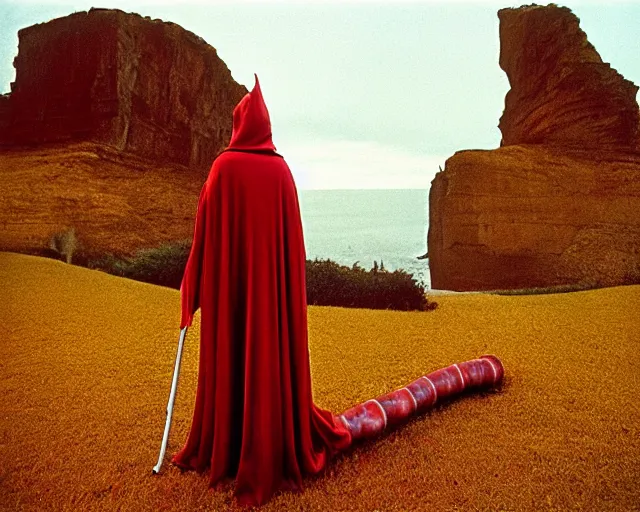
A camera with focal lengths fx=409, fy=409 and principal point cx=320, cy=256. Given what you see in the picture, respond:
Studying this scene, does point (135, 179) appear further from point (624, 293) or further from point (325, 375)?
Answer: point (624, 293)

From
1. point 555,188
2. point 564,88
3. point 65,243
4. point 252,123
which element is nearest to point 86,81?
point 65,243

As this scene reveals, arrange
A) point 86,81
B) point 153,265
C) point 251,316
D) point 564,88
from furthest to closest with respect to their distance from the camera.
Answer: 1. point 564,88
2. point 86,81
3. point 153,265
4. point 251,316

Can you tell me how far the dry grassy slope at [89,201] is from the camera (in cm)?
888

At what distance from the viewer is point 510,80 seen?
603 inches

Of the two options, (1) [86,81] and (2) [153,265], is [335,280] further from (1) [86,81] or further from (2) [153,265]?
(1) [86,81]

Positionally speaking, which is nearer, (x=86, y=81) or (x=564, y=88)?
(x=86, y=81)

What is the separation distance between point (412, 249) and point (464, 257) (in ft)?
63.3

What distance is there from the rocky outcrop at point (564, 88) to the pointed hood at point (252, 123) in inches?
512

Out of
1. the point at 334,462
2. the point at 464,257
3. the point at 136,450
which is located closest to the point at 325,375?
the point at 334,462

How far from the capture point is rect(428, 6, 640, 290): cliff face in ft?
35.2

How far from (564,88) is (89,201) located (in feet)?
45.8

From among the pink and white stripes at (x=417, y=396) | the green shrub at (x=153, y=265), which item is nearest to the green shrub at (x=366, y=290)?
the green shrub at (x=153, y=265)

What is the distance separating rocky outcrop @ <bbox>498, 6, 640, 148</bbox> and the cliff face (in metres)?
0.03

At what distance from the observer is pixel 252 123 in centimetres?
224
